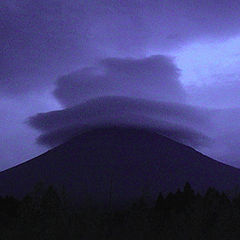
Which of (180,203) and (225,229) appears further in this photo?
(180,203)

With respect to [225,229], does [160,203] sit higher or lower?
higher

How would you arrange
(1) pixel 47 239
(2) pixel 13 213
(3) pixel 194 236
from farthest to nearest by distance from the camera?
(2) pixel 13 213 < (3) pixel 194 236 < (1) pixel 47 239

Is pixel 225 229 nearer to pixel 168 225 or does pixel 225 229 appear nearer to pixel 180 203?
pixel 168 225

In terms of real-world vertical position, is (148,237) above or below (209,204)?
below

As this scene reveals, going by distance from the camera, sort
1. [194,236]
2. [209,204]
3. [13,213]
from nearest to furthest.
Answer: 1. [194,236]
2. [209,204]
3. [13,213]

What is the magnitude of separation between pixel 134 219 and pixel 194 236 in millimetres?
7650

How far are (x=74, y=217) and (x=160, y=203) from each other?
44.3 meters

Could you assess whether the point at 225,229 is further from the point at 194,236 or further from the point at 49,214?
the point at 49,214

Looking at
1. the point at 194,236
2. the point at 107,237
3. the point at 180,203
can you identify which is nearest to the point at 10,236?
the point at 107,237

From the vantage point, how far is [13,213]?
75.1 metres

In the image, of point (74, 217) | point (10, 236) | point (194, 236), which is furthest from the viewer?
point (74, 217)

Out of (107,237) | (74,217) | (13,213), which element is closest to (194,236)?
(107,237)

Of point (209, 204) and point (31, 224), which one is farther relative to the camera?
point (209, 204)

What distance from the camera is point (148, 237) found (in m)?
42.9
